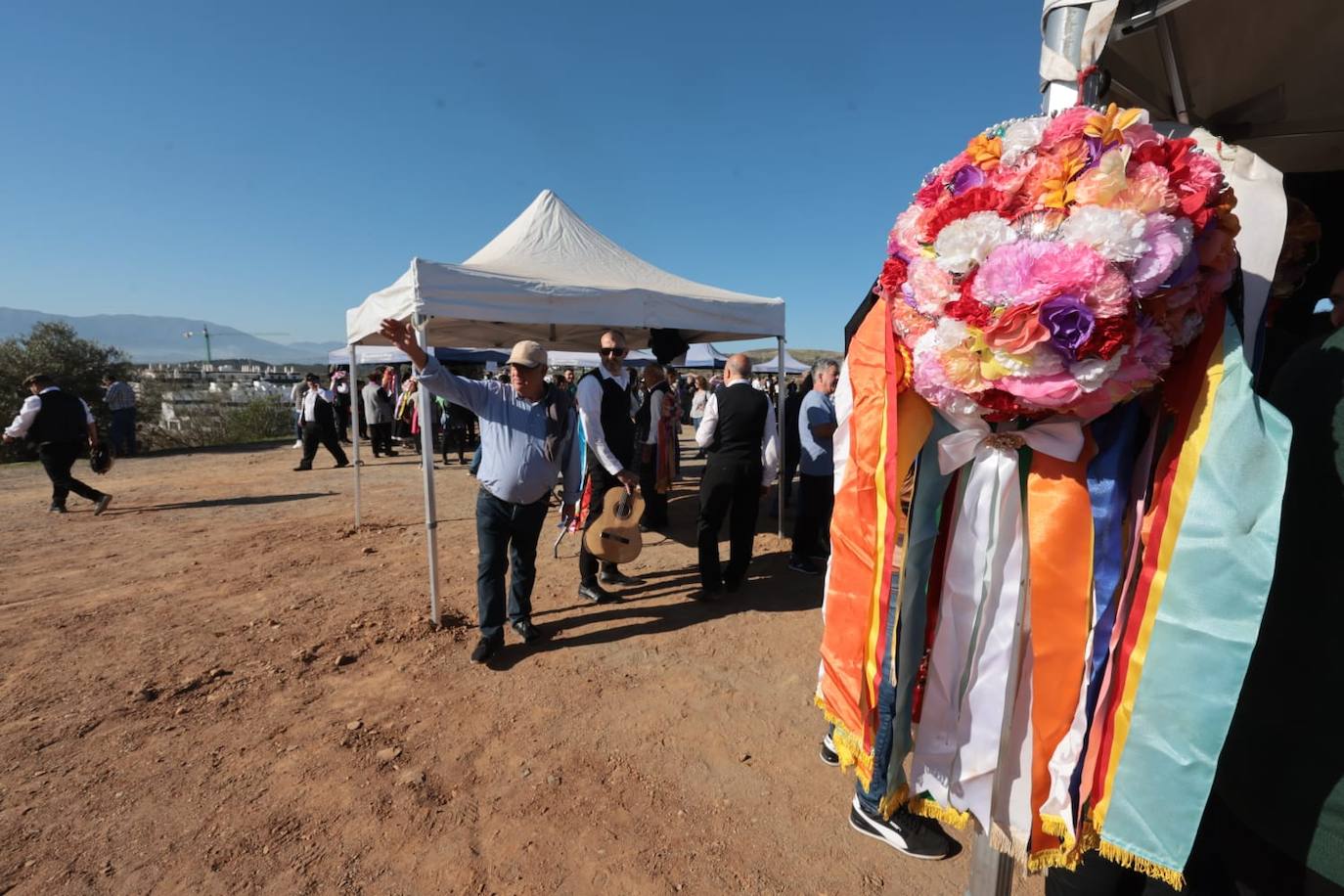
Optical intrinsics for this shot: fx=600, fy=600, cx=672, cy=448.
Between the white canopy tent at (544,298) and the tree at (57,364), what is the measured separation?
11865 mm

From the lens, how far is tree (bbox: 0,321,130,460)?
13039 millimetres

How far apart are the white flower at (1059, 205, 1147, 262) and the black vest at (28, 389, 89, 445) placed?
1037cm

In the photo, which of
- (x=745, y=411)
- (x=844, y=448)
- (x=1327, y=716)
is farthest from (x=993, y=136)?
(x=745, y=411)

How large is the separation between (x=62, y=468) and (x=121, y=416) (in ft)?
19.4

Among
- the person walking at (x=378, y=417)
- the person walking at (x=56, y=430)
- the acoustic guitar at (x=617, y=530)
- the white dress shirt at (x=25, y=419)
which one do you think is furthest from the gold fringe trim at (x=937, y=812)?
the person walking at (x=378, y=417)

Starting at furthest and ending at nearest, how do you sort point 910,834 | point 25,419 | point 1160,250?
point 25,419
point 910,834
point 1160,250

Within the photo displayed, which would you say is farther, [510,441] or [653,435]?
[653,435]

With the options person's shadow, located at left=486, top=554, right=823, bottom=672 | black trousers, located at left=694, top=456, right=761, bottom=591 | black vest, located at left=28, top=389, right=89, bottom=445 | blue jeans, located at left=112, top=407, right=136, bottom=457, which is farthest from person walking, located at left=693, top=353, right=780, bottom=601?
blue jeans, located at left=112, top=407, right=136, bottom=457

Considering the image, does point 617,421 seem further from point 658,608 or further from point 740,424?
point 658,608

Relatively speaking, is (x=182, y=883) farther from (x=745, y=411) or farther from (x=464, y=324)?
(x=464, y=324)

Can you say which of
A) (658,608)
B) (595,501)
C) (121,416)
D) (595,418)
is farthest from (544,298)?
(121,416)

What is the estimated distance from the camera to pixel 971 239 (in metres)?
1.12

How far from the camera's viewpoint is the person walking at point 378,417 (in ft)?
41.8

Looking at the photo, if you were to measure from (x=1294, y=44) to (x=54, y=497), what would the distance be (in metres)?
11.5
